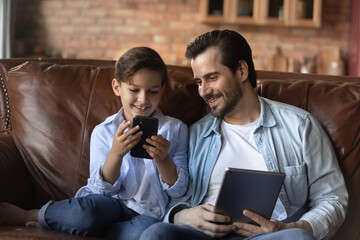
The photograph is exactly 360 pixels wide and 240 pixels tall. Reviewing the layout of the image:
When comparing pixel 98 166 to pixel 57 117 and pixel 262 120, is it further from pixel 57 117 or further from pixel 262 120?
pixel 262 120

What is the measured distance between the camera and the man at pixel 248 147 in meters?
1.78

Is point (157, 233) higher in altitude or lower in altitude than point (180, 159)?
lower

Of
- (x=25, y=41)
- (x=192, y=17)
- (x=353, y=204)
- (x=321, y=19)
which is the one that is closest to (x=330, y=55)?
(x=321, y=19)

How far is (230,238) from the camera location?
1696 mm

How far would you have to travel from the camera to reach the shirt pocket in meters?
1.83

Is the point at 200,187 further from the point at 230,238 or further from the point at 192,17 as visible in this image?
the point at 192,17

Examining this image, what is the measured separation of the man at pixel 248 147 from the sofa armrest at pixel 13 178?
612 mm

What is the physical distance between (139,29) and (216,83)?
367 cm

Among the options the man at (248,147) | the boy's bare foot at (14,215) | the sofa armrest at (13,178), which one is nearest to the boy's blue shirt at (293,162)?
the man at (248,147)

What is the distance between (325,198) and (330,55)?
153 inches

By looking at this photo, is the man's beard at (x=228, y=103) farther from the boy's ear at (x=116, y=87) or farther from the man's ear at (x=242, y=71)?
the boy's ear at (x=116, y=87)

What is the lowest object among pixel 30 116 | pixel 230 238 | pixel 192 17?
pixel 230 238

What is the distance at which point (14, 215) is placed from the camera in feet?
6.09

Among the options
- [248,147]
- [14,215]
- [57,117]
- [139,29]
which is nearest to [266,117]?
[248,147]
